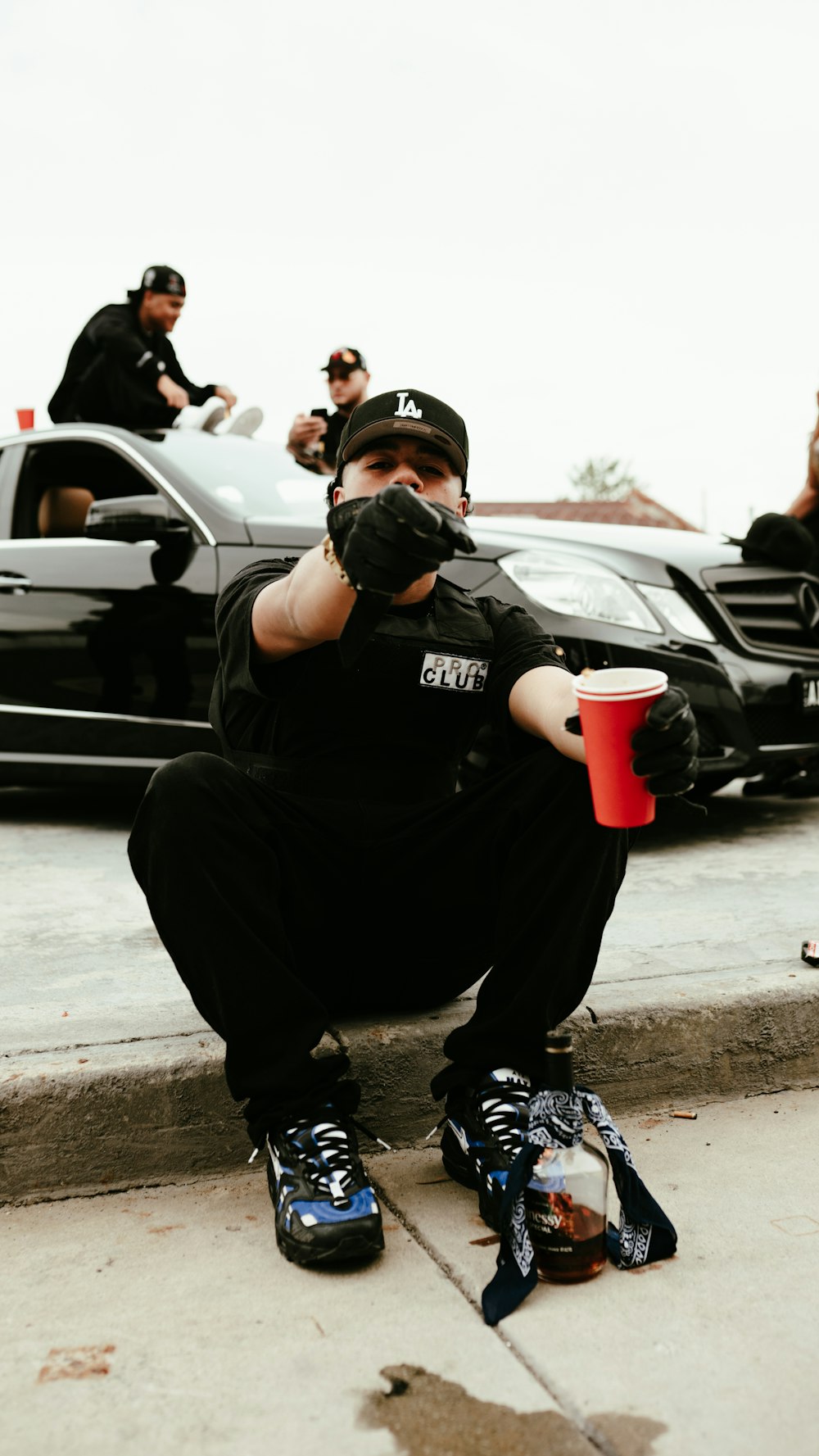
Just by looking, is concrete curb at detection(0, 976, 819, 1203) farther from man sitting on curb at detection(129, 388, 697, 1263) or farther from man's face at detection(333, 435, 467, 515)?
man's face at detection(333, 435, 467, 515)

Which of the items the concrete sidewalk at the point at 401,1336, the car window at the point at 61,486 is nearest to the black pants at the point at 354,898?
the concrete sidewalk at the point at 401,1336

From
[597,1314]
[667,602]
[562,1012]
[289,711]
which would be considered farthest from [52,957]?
[667,602]

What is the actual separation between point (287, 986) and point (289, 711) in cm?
52

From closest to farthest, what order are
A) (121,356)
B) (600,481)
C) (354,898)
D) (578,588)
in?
1. (354,898)
2. (578,588)
3. (121,356)
4. (600,481)

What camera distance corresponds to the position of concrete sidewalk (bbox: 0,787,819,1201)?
7.05 feet

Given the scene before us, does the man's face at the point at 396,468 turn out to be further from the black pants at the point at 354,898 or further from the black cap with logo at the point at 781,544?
the black cap with logo at the point at 781,544

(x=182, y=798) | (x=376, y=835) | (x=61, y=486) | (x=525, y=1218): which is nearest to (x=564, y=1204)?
(x=525, y=1218)

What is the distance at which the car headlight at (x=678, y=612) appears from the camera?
4.14 meters

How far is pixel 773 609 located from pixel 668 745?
9.59 feet

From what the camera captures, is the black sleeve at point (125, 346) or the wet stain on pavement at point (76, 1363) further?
the black sleeve at point (125, 346)

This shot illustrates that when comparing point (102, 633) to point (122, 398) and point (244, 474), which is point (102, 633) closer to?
point (244, 474)

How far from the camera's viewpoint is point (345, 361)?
5.90 metres

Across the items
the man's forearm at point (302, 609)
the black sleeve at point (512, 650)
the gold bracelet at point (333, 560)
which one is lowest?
the black sleeve at point (512, 650)

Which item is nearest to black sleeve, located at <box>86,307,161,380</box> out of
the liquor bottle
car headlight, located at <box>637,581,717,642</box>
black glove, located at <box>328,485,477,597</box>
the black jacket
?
the black jacket
